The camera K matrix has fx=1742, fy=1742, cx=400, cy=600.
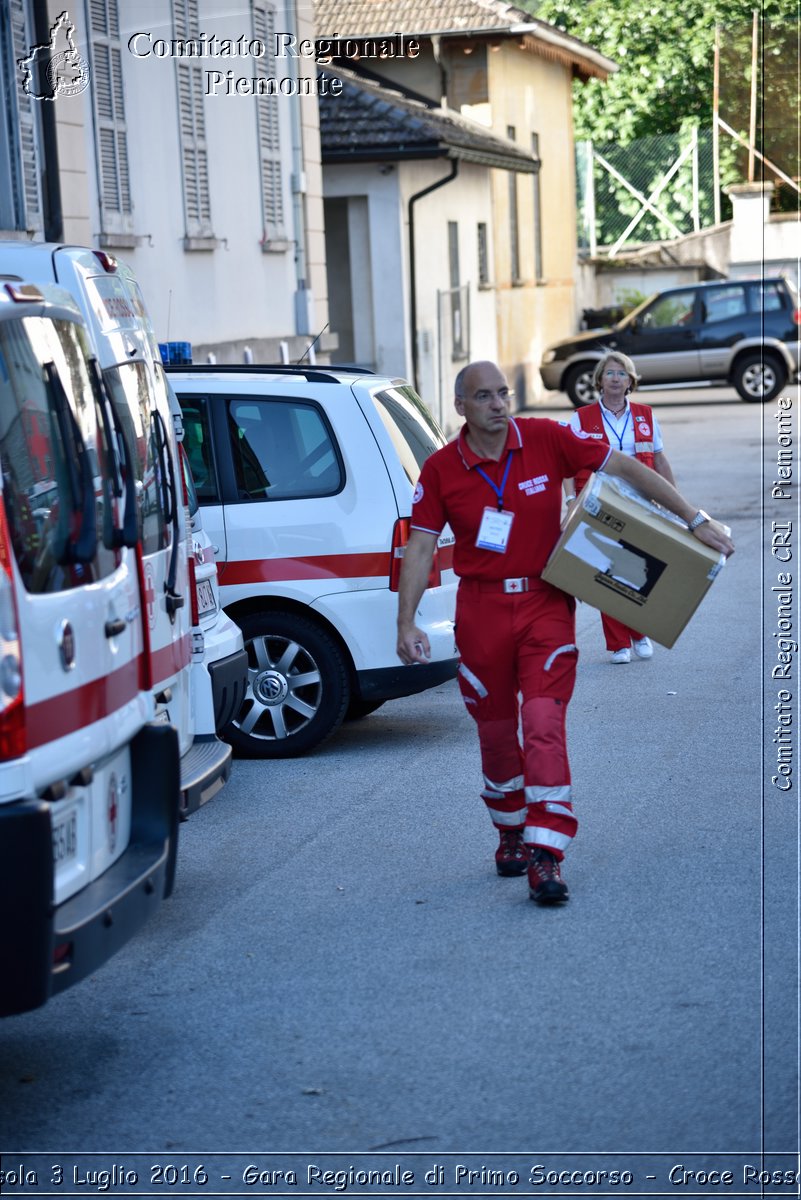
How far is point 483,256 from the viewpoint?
30703mm

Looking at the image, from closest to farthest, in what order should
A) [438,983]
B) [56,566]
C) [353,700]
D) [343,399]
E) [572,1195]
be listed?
[572,1195] → [56,566] → [438,983] → [343,399] → [353,700]

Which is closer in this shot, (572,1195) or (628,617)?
(572,1195)

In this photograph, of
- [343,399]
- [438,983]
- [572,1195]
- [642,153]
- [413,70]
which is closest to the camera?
[572,1195]

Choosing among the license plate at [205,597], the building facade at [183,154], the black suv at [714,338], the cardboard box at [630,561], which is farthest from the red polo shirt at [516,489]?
the black suv at [714,338]

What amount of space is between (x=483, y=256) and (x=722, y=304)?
4.31 meters

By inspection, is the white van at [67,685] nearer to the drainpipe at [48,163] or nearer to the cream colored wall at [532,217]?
the drainpipe at [48,163]

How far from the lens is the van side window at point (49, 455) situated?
167 inches

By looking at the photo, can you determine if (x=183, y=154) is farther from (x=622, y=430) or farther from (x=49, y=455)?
(x=49, y=455)

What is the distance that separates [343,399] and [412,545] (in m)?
2.25

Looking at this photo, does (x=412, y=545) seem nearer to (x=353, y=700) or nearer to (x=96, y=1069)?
(x=96, y=1069)

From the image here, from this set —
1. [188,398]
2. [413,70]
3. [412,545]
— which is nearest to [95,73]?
[188,398]

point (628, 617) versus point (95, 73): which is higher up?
point (95, 73)

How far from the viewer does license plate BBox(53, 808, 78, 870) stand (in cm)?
432

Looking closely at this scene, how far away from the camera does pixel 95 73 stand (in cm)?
1431
